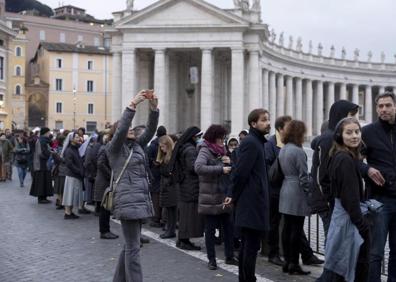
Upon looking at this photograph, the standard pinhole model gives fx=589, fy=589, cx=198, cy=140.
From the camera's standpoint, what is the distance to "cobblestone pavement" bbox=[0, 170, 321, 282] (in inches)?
329

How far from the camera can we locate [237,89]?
153 ft

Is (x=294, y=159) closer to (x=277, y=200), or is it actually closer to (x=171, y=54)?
(x=277, y=200)

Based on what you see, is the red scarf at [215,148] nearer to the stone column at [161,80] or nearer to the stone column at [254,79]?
the stone column at [161,80]

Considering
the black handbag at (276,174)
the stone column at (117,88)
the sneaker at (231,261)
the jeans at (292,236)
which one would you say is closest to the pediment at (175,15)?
the stone column at (117,88)

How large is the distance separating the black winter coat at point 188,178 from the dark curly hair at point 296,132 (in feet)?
7.09

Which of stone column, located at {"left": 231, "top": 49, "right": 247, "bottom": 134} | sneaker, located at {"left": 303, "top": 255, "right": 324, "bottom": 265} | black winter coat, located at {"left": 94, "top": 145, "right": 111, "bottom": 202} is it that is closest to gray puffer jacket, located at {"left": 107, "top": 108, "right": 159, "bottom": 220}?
sneaker, located at {"left": 303, "top": 255, "right": 324, "bottom": 265}

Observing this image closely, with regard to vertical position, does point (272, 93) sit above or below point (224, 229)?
above

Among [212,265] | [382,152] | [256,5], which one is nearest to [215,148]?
[212,265]

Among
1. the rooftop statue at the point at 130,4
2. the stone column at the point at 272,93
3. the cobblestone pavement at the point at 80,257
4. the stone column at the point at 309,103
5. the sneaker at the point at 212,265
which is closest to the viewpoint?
the cobblestone pavement at the point at 80,257

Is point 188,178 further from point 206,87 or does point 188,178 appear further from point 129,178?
point 206,87

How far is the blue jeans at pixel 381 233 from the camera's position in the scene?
6605 millimetres

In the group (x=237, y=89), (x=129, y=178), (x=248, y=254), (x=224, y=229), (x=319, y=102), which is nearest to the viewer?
(x=129, y=178)

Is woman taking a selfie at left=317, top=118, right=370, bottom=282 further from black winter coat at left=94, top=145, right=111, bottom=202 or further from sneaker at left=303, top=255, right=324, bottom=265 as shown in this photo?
black winter coat at left=94, top=145, right=111, bottom=202

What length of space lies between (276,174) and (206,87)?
127 feet
